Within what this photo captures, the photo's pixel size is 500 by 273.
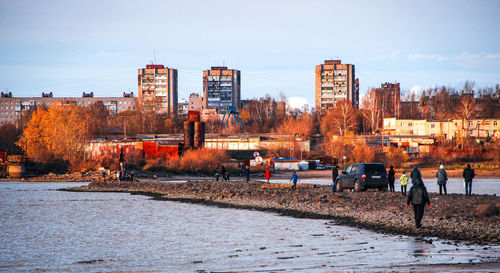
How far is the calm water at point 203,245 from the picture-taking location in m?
16.5

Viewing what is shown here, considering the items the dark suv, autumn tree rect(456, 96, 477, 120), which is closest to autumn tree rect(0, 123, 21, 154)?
autumn tree rect(456, 96, 477, 120)

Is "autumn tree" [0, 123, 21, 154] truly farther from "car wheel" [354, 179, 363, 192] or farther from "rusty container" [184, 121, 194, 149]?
"car wheel" [354, 179, 363, 192]

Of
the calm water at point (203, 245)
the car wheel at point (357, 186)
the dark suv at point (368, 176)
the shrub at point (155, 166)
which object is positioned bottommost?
the shrub at point (155, 166)

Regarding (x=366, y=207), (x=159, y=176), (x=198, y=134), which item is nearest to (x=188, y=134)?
(x=198, y=134)

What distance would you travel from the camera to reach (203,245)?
20719mm

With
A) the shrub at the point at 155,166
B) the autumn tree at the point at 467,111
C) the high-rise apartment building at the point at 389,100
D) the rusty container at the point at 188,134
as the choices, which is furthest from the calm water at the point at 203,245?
the high-rise apartment building at the point at 389,100

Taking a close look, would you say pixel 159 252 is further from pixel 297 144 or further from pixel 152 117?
pixel 152 117

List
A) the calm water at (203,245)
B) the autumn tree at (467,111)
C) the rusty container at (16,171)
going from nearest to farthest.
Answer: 1. the calm water at (203,245)
2. the rusty container at (16,171)
3. the autumn tree at (467,111)

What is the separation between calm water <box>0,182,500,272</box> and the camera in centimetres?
1647

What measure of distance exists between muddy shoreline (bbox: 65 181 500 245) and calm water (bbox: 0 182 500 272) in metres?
1.31

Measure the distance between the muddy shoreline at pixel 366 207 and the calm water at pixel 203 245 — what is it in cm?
131

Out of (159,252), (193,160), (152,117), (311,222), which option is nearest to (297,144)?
(193,160)

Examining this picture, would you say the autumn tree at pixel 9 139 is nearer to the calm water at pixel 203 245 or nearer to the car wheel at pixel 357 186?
the calm water at pixel 203 245

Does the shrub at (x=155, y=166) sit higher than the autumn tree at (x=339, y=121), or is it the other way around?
the autumn tree at (x=339, y=121)
